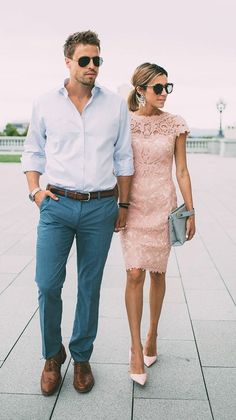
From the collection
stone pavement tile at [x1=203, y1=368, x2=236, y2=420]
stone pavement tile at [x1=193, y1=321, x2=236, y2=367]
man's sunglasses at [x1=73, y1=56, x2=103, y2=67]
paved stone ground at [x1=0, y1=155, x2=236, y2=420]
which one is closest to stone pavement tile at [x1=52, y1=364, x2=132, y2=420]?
paved stone ground at [x1=0, y1=155, x2=236, y2=420]

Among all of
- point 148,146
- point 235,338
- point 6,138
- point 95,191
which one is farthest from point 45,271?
point 6,138

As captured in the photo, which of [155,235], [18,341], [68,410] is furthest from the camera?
[18,341]

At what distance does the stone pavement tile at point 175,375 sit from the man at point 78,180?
391mm

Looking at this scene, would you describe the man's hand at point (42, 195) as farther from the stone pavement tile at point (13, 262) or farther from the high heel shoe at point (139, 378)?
the stone pavement tile at point (13, 262)

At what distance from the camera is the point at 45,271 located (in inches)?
118

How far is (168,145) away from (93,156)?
1.79 feet

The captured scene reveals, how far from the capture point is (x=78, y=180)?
2.97 meters

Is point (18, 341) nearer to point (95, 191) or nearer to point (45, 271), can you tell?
point (45, 271)

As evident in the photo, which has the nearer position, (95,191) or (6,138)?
(95,191)

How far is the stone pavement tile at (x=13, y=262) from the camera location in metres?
5.86

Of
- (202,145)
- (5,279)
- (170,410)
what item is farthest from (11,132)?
(170,410)

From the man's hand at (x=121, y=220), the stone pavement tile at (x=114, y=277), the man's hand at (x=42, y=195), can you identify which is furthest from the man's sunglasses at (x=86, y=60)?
the stone pavement tile at (x=114, y=277)

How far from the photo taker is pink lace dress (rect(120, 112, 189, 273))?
323 cm

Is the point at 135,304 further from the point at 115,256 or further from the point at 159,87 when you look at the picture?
the point at 115,256
